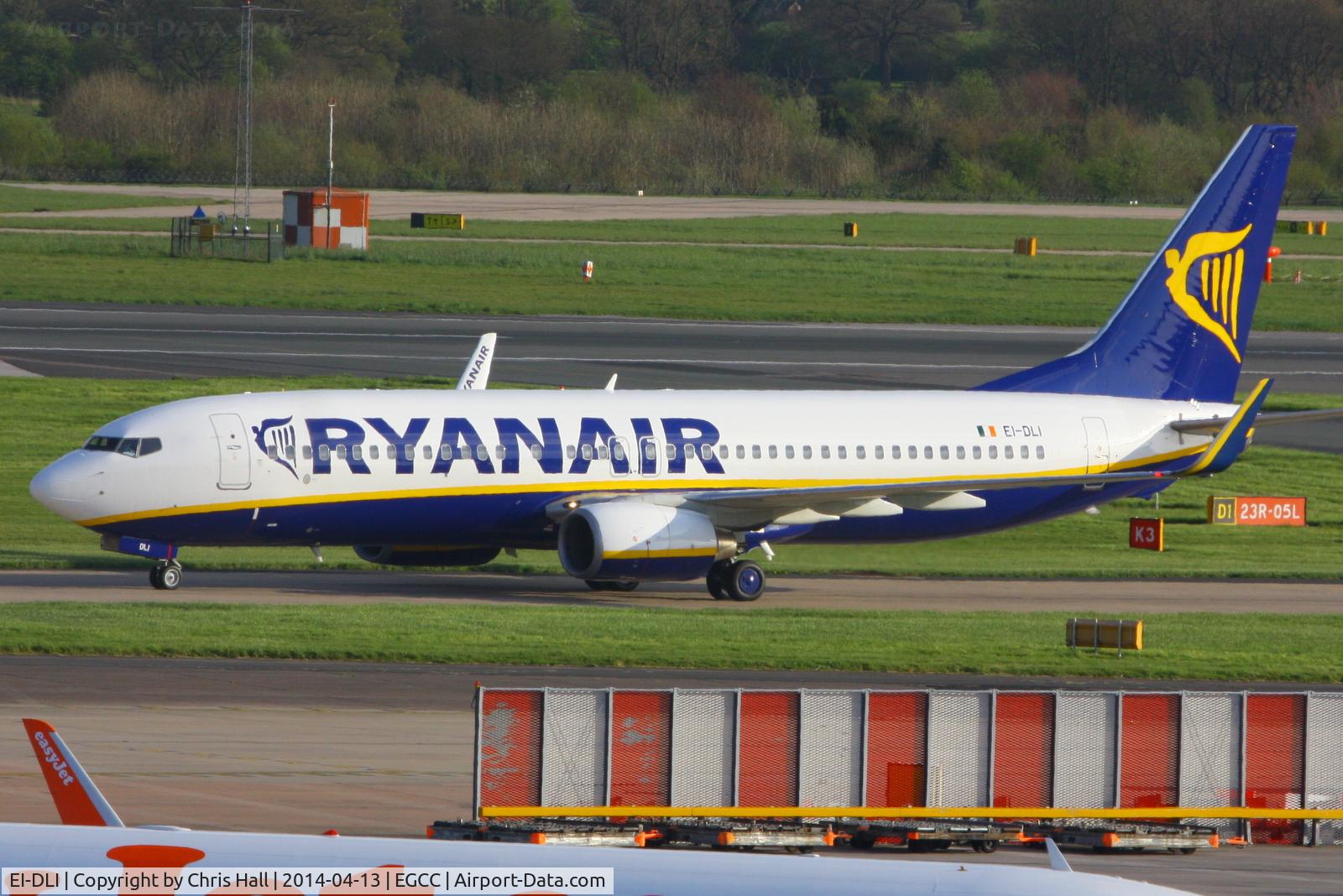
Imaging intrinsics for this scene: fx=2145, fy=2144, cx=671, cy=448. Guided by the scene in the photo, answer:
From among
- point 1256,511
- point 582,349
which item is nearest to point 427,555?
point 1256,511

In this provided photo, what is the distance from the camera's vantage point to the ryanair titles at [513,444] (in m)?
41.9

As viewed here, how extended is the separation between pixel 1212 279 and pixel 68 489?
26.0 m

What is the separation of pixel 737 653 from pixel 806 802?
11.9m

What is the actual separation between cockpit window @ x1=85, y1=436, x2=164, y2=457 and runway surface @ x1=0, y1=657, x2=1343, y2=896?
721 cm

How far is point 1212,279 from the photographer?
163 ft

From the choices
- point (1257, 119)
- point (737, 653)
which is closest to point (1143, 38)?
point (1257, 119)

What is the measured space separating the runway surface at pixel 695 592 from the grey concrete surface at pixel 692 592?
0.03 m

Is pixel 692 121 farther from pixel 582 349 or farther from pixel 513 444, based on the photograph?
pixel 513 444

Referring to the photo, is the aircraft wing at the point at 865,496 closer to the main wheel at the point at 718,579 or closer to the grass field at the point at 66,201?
the main wheel at the point at 718,579

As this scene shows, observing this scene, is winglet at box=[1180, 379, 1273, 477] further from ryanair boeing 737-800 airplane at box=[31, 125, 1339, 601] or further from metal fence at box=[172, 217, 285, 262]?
metal fence at box=[172, 217, 285, 262]

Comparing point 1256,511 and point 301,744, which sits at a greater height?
point 1256,511

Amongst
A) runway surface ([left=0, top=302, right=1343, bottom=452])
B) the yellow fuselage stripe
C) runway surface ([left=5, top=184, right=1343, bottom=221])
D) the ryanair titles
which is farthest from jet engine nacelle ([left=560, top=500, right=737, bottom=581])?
runway surface ([left=5, top=184, right=1343, bottom=221])

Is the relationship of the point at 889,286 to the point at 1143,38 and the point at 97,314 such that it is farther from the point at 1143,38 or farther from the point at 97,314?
the point at 1143,38

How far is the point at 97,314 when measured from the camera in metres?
86.9
